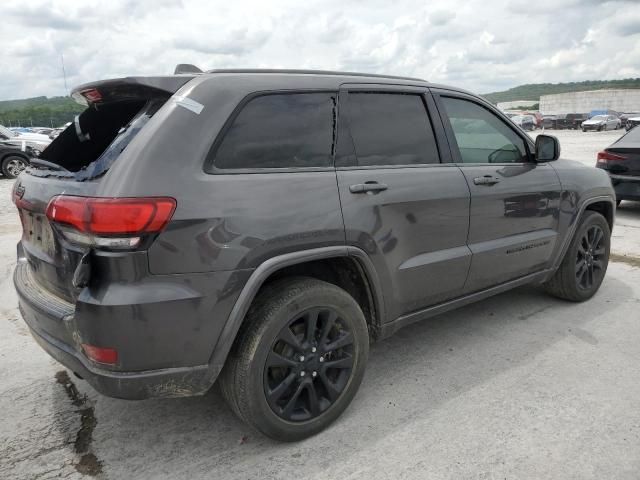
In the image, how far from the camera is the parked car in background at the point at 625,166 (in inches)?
309

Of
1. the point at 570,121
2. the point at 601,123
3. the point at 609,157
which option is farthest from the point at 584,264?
the point at 570,121

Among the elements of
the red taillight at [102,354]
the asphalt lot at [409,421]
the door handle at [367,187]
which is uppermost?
the door handle at [367,187]

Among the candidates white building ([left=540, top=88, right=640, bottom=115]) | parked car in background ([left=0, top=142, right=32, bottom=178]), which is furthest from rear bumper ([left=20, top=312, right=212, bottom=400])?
white building ([left=540, top=88, right=640, bottom=115])

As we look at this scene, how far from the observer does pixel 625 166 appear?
7.96m

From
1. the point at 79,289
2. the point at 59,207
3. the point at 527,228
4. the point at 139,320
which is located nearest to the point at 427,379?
the point at 527,228

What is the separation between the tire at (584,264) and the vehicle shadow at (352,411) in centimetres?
29

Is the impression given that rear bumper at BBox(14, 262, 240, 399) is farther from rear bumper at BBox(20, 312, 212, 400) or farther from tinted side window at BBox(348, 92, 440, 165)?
tinted side window at BBox(348, 92, 440, 165)

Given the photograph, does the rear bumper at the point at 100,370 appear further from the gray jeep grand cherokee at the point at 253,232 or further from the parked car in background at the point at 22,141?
the parked car in background at the point at 22,141

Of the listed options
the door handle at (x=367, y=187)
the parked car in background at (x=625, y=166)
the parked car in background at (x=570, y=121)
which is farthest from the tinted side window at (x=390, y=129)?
the parked car in background at (x=570, y=121)

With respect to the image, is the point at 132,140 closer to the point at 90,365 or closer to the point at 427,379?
the point at 90,365

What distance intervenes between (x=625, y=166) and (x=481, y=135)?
5.58 meters

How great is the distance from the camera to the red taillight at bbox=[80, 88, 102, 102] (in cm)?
259

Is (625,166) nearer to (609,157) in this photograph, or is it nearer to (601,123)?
(609,157)

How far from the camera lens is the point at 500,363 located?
3398 millimetres
